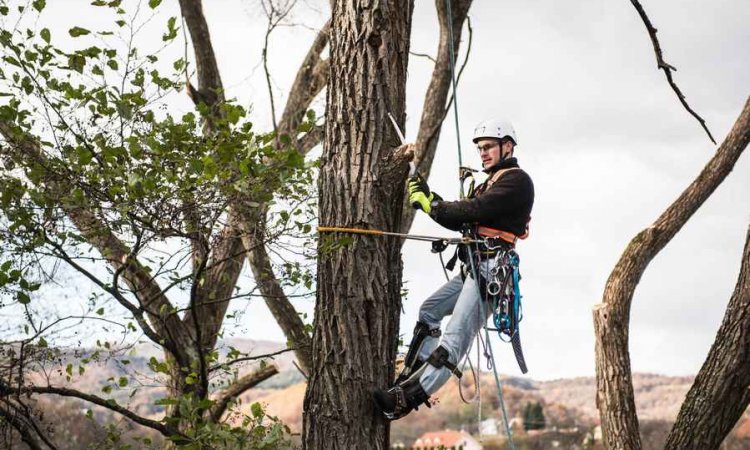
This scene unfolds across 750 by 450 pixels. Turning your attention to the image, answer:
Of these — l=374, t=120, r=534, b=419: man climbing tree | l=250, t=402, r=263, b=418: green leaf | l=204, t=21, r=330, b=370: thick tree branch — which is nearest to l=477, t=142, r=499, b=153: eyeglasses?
l=374, t=120, r=534, b=419: man climbing tree

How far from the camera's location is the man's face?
498 cm

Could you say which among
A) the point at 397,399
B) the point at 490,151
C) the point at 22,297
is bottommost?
the point at 397,399

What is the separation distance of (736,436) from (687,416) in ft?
34.1

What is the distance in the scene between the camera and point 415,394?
446 cm

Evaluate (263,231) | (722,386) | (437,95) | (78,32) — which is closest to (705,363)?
(722,386)

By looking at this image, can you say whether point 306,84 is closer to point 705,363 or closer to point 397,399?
point 705,363

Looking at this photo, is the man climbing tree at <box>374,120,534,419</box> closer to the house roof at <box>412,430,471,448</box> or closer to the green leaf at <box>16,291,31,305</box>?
the green leaf at <box>16,291,31,305</box>

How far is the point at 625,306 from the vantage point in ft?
23.3

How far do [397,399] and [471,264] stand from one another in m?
0.80

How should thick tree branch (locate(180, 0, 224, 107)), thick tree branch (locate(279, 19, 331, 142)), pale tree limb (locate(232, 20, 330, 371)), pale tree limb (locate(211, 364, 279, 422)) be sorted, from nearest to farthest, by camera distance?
pale tree limb (locate(232, 20, 330, 371)) < pale tree limb (locate(211, 364, 279, 422)) < thick tree branch (locate(180, 0, 224, 107)) < thick tree branch (locate(279, 19, 331, 142))

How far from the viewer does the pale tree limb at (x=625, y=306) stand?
6941 mm

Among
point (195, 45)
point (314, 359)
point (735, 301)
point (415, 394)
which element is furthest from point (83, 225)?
point (735, 301)

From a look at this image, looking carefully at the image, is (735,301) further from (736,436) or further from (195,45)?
(736,436)

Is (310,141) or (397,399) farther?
(310,141)
